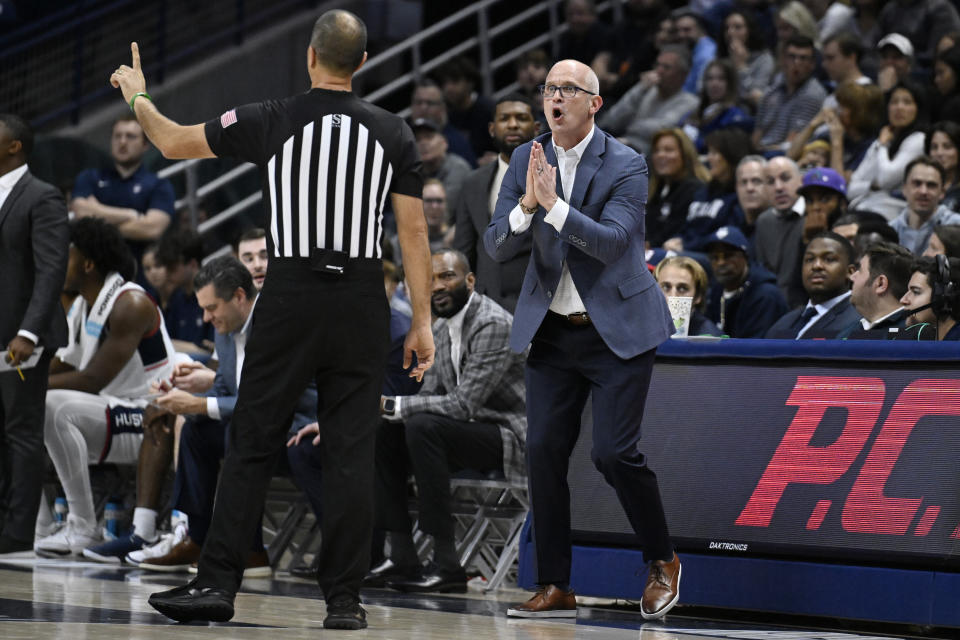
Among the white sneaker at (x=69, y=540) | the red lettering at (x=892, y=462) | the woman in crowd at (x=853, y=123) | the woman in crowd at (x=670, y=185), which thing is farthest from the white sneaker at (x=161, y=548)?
the woman in crowd at (x=853, y=123)

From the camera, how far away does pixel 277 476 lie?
7738mm

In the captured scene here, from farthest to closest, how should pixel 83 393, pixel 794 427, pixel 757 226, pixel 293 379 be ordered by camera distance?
pixel 757 226 < pixel 83 393 < pixel 794 427 < pixel 293 379

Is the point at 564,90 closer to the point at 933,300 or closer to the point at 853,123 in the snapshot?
the point at 933,300

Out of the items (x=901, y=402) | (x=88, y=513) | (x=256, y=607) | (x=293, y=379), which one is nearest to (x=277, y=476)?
(x=88, y=513)

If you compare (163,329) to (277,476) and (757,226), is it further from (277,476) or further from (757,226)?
(757,226)

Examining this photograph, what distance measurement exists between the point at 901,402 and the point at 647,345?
1.03 metres

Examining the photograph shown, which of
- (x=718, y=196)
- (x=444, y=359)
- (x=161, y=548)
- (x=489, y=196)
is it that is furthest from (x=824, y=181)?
(x=161, y=548)

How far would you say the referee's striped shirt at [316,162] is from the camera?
16.0 ft

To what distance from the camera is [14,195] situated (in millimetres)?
7508

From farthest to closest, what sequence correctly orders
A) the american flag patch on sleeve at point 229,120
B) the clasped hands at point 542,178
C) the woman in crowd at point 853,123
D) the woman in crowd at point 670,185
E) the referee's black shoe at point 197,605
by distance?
1. the woman in crowd at point 853,123
2. the woman in crowd at point 670,185
3. the clasped hands at point 542,178
4. the american flag patch on sleeve at point 229,120
5. the referee's black shoe at point 197,605

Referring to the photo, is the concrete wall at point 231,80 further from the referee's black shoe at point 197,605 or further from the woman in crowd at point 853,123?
the referee's black shoe at point 197,605

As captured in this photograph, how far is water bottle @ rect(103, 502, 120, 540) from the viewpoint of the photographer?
8391mm

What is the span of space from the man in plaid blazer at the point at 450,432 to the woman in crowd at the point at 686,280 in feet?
3.24

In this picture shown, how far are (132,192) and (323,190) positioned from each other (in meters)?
5.93
